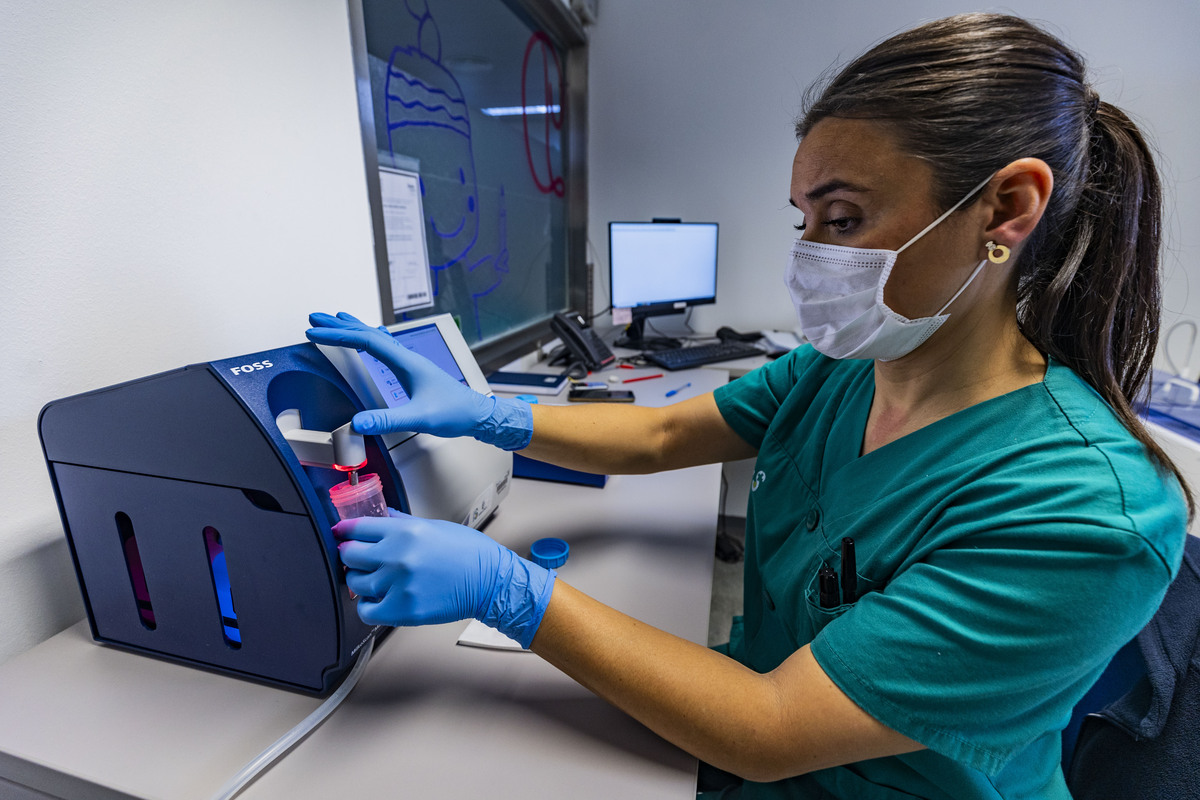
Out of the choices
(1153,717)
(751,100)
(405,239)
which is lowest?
(1153,717)

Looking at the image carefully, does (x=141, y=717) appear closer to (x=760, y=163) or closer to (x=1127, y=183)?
(x=1127, y=183)

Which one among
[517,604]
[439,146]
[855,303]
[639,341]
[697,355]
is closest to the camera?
[517,604]

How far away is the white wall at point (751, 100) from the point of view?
2.05 metres

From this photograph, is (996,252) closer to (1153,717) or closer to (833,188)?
(833,188)

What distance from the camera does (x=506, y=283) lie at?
6.48 feet

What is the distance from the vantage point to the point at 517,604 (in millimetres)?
577

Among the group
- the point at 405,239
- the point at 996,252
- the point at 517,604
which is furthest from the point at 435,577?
the point at 405,239

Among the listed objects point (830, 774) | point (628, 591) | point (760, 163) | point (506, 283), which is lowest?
point (830, 774)

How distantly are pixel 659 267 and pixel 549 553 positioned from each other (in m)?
1.68

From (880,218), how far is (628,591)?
58cm

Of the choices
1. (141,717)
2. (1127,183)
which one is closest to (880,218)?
(1127,183)

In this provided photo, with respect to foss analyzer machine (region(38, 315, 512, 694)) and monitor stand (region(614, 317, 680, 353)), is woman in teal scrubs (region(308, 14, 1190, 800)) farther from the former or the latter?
monitor stand (region(614, 317, 680, 353))

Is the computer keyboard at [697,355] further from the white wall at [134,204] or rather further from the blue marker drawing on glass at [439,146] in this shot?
the white wall at [134,204]

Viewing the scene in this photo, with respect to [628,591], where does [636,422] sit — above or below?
above
